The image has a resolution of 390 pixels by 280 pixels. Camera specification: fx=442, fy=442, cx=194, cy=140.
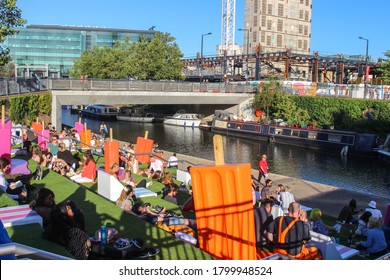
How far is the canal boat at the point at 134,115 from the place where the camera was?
57781 millimetres

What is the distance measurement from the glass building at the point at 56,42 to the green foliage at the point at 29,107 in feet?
322

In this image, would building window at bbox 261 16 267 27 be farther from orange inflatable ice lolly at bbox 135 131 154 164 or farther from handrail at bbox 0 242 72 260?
handrail at bbox 0 242 72 260

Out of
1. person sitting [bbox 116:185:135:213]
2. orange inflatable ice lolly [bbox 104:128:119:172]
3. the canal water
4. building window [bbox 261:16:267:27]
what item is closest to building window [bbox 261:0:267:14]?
building window [bbox 261:16:267:27]

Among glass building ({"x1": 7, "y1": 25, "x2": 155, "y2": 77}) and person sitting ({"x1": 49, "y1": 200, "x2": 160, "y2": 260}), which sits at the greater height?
glass building ({"x1": 7, "y1": 25, "x2": 155, "y2": 77})

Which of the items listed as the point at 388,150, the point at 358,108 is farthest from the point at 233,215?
the point at 358,108

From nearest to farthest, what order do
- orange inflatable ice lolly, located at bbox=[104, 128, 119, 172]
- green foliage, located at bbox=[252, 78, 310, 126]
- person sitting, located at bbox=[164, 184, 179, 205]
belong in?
person sitting, located at bbox=[164, 184, 179, 205] → orange inflatable ice lolly, located at bbox=[104, 128, 119, 172] → green foliage, located at bbox=[252, 78, 310, 126]

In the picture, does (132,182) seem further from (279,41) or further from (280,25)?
(280,25)

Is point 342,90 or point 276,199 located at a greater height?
point 342,90

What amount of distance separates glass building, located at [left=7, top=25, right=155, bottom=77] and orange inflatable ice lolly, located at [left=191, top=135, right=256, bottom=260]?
12636cm

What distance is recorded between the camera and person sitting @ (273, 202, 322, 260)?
754 centimetres

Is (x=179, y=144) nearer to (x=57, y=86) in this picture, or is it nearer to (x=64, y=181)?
(x=57, y=86)

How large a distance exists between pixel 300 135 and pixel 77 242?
3330cm

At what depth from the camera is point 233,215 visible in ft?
24.0

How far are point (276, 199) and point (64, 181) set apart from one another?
638 centimetres
